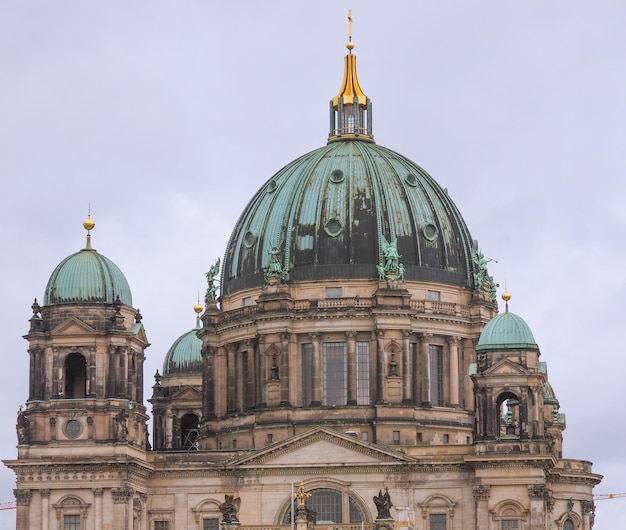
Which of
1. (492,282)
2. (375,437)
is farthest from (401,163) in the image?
(375,437)

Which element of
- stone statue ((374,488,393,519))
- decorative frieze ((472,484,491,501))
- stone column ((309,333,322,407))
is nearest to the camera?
stone statue ((374,488,393,519))

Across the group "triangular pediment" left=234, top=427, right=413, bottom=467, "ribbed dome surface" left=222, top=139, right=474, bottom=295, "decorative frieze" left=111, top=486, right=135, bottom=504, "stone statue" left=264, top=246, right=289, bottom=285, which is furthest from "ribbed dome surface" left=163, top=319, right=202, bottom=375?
"decorative frieze" left=111, top=486, right=135, bottom=504

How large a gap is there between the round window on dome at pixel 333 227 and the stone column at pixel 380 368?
23.5ft

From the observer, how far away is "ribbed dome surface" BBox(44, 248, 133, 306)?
5285 inches

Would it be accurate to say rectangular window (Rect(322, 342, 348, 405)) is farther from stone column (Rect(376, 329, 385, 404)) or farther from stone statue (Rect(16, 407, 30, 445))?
stone statue (Rect(16, 407, 30, 445))

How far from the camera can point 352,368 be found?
456 feet

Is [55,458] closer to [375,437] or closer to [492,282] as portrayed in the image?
[375,437]

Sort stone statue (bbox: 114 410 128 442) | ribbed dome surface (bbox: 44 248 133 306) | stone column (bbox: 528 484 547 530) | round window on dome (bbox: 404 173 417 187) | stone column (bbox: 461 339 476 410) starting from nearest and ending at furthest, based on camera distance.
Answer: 1. stone column (bbox: 528 484 547 530)
2. stone statue (bbox: 114 410 128 442)
3. ribbed dome surface (bbox: 44 248 133 306)
4. stone column (bbox: 461 339 476 410)
5. round window on dome (bbox: 404 173 417 187)

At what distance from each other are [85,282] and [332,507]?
1921 centimetres

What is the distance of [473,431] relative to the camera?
140 m

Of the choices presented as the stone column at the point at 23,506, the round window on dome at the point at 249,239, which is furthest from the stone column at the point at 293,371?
the stone column at the point at 23,506

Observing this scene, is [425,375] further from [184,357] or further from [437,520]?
[184,357]

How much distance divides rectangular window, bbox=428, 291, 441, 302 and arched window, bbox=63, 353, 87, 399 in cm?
2173

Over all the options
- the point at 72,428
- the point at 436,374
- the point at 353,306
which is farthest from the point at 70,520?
the point at 436,374
